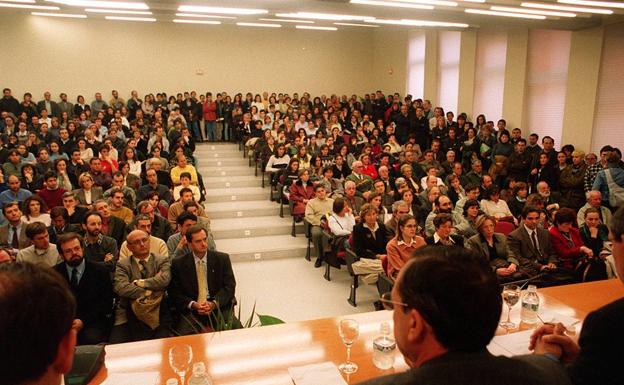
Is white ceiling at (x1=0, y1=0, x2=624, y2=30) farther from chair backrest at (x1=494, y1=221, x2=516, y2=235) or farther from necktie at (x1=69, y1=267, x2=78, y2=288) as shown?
necktie at (x1=69, y1=267, x2=78, y2=288)

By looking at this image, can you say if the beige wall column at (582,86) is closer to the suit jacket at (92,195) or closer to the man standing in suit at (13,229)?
the suit jacket at (92,195)

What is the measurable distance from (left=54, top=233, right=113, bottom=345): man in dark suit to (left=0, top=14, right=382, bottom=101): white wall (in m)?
10.9

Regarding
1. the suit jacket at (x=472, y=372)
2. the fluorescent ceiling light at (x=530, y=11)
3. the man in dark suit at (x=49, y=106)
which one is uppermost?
the fluorescent ceiling light at (x=530, y=11)

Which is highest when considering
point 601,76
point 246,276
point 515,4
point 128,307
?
point 515,4

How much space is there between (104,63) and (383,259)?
11.5 metres

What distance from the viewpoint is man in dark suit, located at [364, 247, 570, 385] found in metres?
0.85

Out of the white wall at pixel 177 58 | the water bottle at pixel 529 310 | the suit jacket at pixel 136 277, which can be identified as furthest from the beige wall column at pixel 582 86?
the suit jacket at pixel 136 277

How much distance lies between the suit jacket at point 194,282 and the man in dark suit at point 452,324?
270 cm

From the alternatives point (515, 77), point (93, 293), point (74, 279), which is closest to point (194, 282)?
point (93, 293)

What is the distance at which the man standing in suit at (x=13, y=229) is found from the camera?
4695mm

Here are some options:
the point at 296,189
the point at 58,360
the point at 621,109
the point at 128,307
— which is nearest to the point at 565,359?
the point at 58,360

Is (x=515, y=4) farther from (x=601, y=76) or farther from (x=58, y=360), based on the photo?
(x=58, y=360)

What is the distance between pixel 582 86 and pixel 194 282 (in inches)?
304

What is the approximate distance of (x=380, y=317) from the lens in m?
2.35
